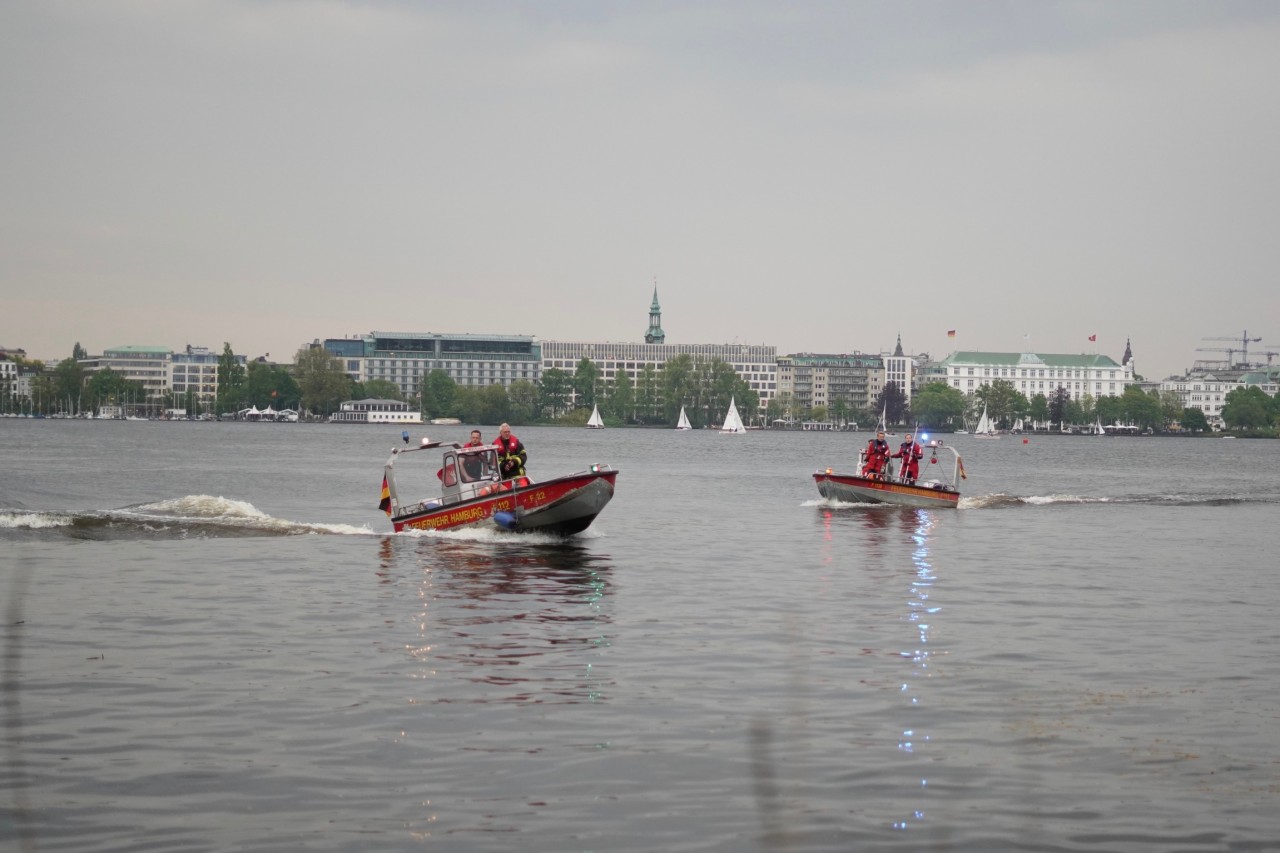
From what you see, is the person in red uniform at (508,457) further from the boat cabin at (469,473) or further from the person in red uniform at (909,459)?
the person in red uniform at (909,459)

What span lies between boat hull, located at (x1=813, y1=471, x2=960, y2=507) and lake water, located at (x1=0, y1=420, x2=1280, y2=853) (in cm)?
1545

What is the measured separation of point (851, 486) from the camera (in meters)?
55.2

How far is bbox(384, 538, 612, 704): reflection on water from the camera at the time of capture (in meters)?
18.3

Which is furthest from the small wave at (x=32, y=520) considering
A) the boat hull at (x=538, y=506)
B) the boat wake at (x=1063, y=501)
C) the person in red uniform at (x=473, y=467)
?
the boat wake at (x=1063, y=501)

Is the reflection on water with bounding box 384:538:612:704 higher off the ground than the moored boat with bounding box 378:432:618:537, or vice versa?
the moored boat with bounding box 378:432:618:537

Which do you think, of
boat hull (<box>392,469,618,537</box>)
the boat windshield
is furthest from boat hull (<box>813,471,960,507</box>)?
the boat windshield

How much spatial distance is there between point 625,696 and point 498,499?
801 inches

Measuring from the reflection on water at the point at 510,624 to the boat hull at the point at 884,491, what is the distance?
2020 cm

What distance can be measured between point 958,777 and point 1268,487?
85.4 metres

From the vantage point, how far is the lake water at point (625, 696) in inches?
498

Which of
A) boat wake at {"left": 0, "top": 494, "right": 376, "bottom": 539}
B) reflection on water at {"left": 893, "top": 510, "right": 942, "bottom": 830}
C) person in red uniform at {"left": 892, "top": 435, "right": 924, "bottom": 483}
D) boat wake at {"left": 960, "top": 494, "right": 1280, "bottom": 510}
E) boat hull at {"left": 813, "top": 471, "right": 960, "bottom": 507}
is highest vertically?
person in red uniform at {"left": 892, "top": 435, "right": 924, "bottom": 483}

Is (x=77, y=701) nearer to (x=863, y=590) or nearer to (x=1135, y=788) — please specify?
(x=1135, y=788)

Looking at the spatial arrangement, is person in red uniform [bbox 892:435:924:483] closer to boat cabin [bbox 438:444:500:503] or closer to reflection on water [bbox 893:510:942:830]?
reflection on water [bbox 893:510:942:830]

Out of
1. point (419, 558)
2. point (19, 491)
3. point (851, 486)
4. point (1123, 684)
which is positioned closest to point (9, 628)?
point (419, 558)
